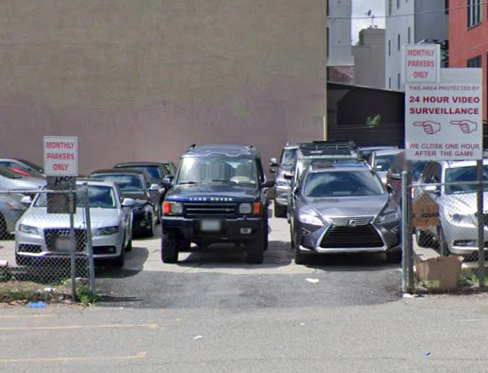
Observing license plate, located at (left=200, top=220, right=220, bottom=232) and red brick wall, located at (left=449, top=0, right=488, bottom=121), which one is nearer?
license plate, located at (left=200, top=220, right=220, bottom=232)

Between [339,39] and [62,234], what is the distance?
131 feet

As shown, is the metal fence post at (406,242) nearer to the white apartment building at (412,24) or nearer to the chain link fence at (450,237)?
the chain link fence at (450,237)

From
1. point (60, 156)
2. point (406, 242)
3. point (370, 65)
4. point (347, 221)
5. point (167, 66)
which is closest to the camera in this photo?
point (406, 242)

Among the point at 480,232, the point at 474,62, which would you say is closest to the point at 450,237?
the point at 480,232

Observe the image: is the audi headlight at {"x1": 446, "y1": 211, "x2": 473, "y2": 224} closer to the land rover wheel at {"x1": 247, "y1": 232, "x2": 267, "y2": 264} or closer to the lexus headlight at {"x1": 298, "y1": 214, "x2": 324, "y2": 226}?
the lexus headlight at {"x1": 298, "y1": 214, "x2": 324, "y2": 226}

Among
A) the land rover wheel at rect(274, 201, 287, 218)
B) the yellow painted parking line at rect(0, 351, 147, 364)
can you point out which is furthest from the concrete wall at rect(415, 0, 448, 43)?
the yellow painted parking line at rect(0, 351, 147, 364)

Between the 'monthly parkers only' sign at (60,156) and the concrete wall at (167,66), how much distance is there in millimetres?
17481

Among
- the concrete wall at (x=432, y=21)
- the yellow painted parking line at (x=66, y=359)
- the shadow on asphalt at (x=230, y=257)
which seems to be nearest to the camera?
the yellow painted parking line at (x=66, y=359)

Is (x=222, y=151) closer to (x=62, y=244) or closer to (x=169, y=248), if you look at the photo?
(x=169, y=248)

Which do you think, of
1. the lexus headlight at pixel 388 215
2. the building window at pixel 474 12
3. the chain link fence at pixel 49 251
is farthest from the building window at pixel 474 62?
the chain link fence at pixel 49 251

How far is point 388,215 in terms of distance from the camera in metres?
13.3

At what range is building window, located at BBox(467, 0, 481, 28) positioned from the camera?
112ft

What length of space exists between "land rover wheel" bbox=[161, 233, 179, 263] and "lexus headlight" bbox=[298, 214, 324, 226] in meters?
2.17

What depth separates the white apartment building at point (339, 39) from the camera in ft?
163
